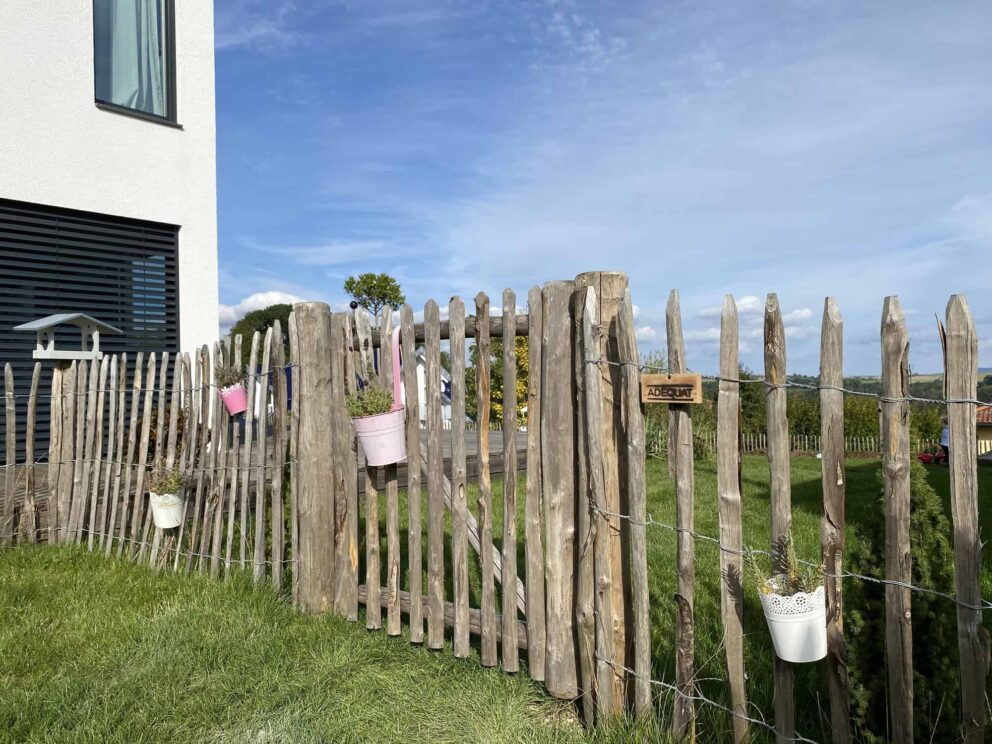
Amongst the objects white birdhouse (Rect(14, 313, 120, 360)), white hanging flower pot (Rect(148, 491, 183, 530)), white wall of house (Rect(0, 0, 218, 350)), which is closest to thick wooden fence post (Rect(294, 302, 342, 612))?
white hanging flower pot (Rect(148, 491, 183, 530))

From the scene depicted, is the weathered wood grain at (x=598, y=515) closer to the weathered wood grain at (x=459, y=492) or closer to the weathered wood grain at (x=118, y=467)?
the weathered wood grain at (x=459, y=492)

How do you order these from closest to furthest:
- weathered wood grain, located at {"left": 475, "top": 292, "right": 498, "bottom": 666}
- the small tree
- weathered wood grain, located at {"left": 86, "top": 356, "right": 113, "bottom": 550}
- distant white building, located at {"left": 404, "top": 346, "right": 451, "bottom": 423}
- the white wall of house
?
weathered wood grain, located at {"left": 475, "top": 292, "right": 498, "bottom": 666}, distant white building, located at {"left": 404, "top": 346, "right": 451, "bottom": 423}, weathered wood grain, located at {"left": 86, "top": 356, "right": 113, "bottom": 550}, the white wall of house, the small tree

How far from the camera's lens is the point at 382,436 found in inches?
160

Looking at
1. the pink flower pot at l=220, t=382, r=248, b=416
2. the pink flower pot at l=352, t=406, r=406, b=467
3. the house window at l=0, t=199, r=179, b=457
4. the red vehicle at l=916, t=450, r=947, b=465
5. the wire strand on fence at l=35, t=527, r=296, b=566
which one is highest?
the house window at l=0, t=199, r=179, b=457

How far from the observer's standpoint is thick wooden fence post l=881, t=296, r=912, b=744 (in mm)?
2262

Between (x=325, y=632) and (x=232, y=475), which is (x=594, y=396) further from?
(x=232, y=475)

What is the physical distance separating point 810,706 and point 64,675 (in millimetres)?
3827

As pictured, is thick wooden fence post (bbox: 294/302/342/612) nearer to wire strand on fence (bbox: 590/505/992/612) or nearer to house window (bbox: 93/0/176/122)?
wire strand on fence (bbox: 590/505/992/612)

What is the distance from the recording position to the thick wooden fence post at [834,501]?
2381mm

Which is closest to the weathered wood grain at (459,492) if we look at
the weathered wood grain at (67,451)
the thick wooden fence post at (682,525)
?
the thick wooden fence post at (682,525)

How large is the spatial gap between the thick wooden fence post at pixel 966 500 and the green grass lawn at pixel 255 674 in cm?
33

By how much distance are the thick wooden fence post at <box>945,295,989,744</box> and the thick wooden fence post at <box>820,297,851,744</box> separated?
12.4 inches

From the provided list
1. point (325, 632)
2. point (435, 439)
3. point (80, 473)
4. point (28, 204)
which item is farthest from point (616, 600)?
point (28, 204)

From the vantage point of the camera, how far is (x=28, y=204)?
326 inches
